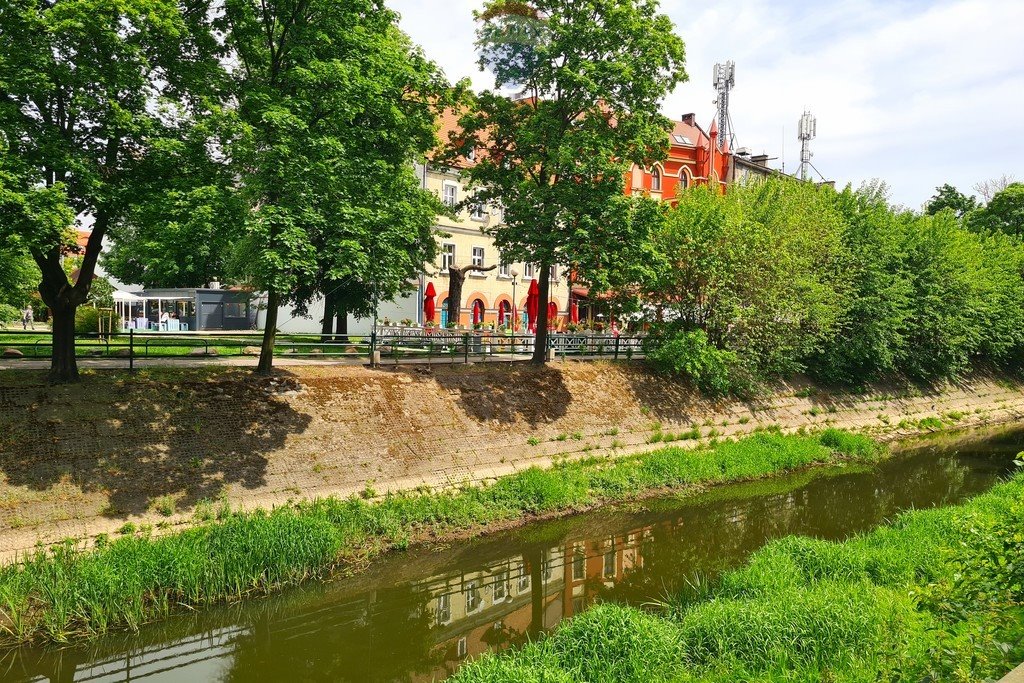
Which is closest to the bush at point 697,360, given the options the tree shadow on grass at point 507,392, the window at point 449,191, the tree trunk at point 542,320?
the tree shadow on grass at point 507,392

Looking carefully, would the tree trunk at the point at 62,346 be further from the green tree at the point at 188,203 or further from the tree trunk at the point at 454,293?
the tree trunk at the point at 454,293

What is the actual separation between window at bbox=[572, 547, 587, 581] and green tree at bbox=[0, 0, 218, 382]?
38.1 ft

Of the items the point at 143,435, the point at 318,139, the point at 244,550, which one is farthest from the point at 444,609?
the point at 318,139

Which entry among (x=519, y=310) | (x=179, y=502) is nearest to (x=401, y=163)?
(x=179, y=502)

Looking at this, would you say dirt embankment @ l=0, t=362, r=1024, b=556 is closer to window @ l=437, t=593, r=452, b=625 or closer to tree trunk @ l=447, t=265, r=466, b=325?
window @ l=437, t=593, r=452, b=625

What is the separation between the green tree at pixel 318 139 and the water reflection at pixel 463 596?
20.7 ft

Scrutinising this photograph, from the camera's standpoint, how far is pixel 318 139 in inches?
567

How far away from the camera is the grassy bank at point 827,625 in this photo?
623 cm

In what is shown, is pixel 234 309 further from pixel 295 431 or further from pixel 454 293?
pixel 295 431

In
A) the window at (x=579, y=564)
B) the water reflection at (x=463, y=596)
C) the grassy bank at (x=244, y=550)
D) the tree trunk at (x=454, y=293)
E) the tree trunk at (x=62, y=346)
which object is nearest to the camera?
the water reflection at (x=463, y=596)

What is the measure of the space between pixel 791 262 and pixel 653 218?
7538mm

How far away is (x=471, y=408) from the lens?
2050 cm

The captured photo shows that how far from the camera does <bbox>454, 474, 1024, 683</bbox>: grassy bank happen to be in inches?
245

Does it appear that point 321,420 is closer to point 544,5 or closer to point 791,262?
point 544,5
